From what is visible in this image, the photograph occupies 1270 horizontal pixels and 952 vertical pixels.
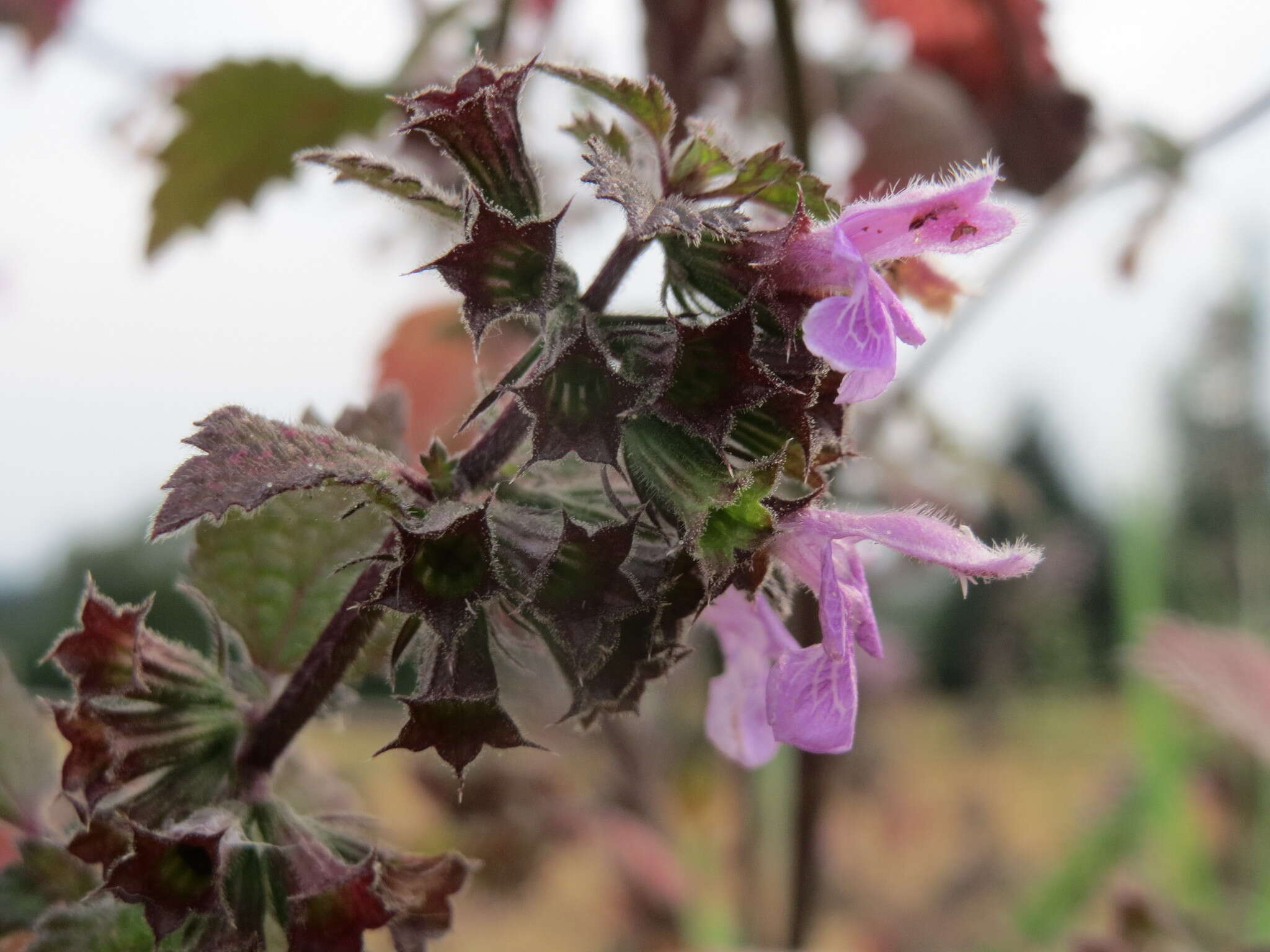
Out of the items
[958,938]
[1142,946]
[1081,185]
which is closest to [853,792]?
[958,938]

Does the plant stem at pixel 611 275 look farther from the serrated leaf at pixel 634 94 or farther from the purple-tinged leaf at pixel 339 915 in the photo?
the purple-tinged leaf at pixel 339 915

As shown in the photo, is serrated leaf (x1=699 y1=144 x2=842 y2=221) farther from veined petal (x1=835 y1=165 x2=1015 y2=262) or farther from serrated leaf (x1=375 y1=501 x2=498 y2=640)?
serrated leaf (x1=375 y1=501 x2=498 y2=640)

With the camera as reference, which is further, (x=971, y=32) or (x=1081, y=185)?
(x=1081, y=185)

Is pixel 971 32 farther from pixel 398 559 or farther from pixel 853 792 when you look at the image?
pixel 853 792

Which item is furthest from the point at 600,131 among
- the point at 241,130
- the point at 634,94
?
the point at 241,130

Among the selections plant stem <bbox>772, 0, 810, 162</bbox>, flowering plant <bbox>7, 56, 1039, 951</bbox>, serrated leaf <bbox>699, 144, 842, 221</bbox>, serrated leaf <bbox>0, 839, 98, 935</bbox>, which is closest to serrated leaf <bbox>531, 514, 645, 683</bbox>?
flowering plant <bbox>7, 56, 1039, 951</bbox>
